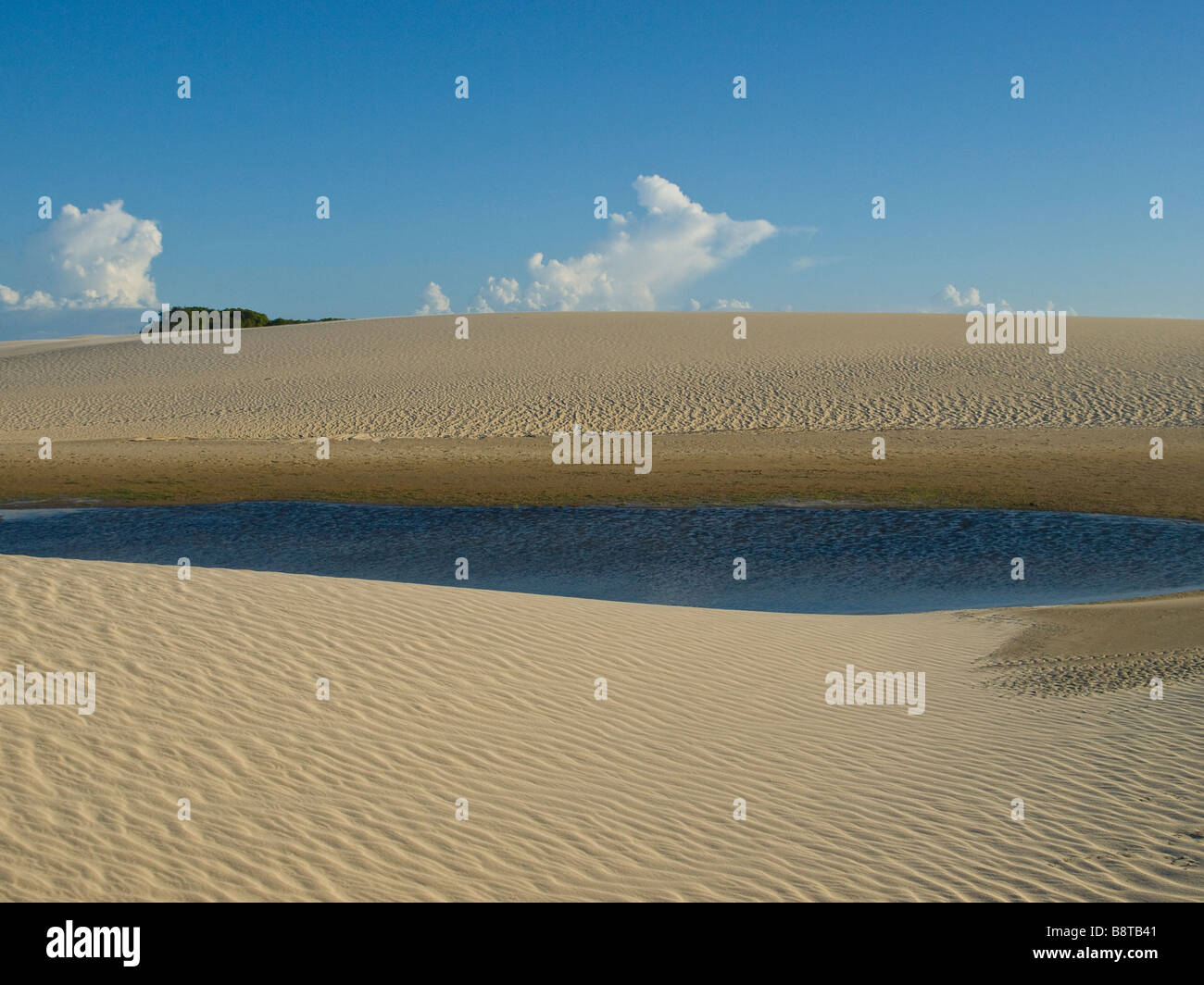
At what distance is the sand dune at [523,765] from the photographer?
16.7 feet

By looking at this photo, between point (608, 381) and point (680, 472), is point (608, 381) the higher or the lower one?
the higher one

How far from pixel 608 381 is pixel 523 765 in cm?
3376

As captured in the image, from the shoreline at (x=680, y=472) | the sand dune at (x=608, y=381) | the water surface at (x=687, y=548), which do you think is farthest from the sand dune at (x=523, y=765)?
the sand dune at (x=608, y=381)

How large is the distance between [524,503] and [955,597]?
9.15 m

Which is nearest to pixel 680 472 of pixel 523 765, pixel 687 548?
pixel 687 548

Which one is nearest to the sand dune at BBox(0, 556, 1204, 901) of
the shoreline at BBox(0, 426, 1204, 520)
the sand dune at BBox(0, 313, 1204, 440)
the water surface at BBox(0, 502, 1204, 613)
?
the water surface at BBox(0, 502, 1204, 613)

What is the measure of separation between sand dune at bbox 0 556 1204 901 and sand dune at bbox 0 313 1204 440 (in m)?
22.5

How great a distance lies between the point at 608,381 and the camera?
39.8 meters

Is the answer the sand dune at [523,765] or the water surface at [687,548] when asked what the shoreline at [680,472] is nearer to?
the water surface at [687,548]

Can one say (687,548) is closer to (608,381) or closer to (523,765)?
(523,765)

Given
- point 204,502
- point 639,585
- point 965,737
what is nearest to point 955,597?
point 639,585
